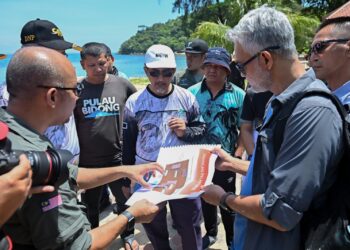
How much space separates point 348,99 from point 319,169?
4.95 ft

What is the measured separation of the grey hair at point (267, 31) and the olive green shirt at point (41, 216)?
3.47ft

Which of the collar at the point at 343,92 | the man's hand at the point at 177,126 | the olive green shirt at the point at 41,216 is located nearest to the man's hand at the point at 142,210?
the olive green shirt at the point at 41,216

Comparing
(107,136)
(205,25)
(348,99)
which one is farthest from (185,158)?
(205,25)

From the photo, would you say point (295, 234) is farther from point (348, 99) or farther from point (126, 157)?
point (126, 157)

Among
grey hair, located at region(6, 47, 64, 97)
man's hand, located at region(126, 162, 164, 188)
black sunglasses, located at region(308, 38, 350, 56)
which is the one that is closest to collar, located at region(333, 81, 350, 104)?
black sunglasses, located at region(308, 38, 350, 56)

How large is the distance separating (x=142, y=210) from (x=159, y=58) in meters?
1.60

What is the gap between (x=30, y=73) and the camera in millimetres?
1551

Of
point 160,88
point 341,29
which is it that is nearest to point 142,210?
point 160,88

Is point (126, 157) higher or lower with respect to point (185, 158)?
lower

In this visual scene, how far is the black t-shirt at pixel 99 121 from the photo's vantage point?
3.74m

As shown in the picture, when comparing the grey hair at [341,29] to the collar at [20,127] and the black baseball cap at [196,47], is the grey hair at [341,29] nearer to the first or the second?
the collar at [20,127]

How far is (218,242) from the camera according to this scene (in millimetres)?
3889

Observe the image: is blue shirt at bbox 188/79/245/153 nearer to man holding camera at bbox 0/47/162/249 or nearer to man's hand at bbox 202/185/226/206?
man's hand at bbox 202/185/226/206

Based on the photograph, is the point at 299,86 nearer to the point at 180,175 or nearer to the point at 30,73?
the point at 180,175
